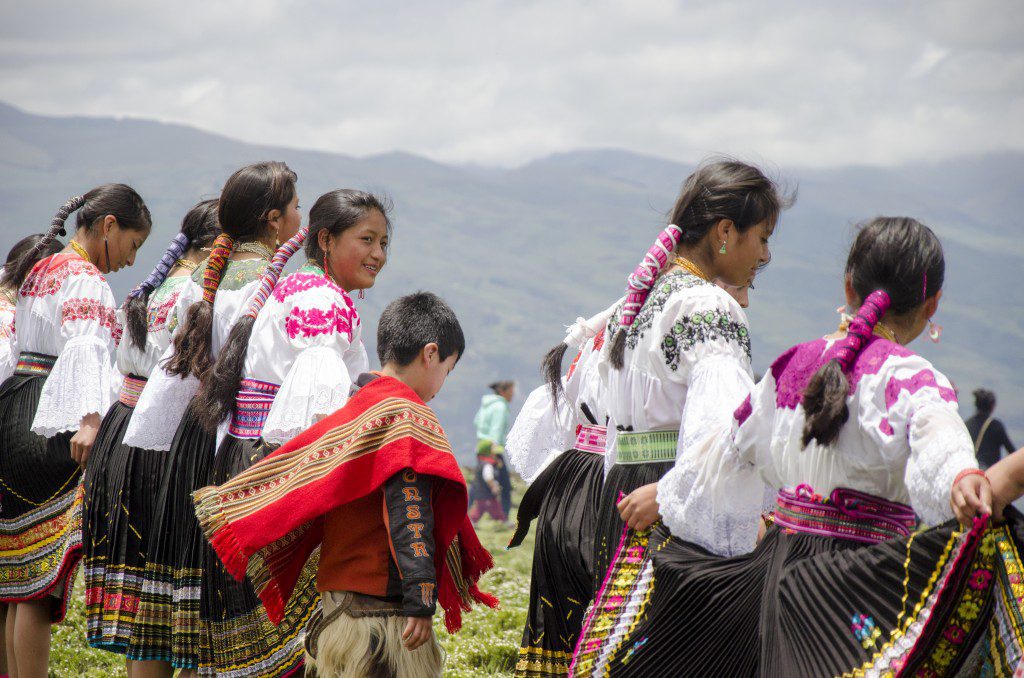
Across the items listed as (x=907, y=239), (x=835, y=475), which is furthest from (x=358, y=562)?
(x=907, y=239)

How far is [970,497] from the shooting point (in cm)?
214

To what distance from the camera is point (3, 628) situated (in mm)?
5285

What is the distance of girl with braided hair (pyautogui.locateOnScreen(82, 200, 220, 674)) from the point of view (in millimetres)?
4199

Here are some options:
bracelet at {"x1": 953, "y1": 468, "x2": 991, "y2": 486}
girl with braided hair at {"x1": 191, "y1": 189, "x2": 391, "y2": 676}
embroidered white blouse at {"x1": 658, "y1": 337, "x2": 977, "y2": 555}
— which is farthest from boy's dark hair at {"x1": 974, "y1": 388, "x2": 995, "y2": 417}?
bracelet at {"x1": 953, "y1": 468, "x2": 991, "y2": 486}

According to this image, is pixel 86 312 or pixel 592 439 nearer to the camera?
pixel 592 439

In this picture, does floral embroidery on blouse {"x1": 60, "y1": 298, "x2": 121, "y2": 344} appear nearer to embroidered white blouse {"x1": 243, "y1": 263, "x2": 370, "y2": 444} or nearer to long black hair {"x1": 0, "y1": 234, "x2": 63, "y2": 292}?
long black hair {"x1": 0, "y1": 234, "x2": 63, "y2": 292}

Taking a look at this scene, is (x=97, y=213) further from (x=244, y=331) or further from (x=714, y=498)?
(x=714, y=498)

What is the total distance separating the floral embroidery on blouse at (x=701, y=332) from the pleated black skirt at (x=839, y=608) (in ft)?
1.64

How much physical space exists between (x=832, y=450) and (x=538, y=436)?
5.76 feet

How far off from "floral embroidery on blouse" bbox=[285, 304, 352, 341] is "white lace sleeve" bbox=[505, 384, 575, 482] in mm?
803

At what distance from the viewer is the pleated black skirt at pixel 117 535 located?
164 inches

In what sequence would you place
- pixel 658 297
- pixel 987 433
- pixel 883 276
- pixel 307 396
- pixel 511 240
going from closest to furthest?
pixel 883 276
pixel 658 297
pixel 307 396
pixel 987 433
pixel 511 240

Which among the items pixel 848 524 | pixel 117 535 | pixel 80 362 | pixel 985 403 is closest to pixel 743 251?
pixel 848 524

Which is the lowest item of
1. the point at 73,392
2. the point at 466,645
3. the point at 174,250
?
the point at 466,645
